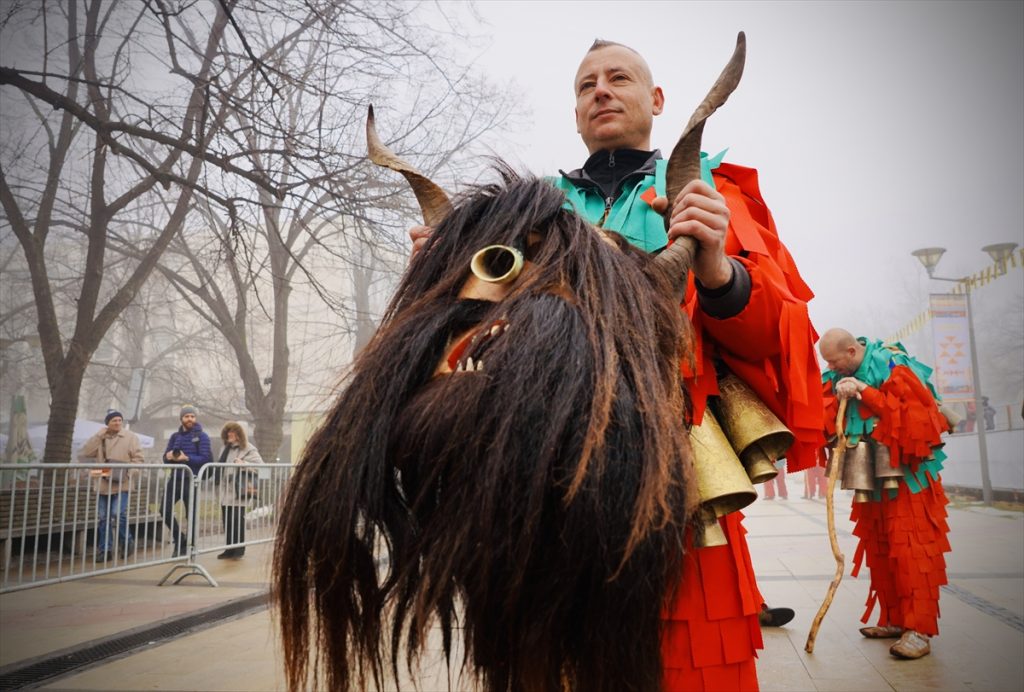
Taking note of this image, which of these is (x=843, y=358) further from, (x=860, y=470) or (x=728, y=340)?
(x=728, y=340)

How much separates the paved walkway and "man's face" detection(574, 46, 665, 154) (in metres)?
1.61

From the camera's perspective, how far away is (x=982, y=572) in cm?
698

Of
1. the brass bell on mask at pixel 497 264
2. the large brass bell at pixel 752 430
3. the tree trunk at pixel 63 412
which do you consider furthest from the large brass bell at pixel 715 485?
the tree trunk at pixel 63 412

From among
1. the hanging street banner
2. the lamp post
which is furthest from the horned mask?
the hanging street banner

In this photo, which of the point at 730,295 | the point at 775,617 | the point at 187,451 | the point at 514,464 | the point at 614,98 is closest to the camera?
the point at 514,464

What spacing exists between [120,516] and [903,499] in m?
7.02

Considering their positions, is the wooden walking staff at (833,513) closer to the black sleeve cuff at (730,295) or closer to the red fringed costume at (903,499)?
the red fringed costume at (903,499)

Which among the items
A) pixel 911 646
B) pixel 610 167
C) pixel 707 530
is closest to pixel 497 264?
pixel 707 530

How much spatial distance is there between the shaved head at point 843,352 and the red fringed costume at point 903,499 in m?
0.07

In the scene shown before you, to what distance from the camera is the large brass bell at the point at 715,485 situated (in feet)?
4.18

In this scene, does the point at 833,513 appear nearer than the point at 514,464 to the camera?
No

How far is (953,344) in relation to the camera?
1488cm

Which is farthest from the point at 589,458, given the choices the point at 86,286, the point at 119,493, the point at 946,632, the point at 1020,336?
the point at 1020,336

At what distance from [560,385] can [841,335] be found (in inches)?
189
